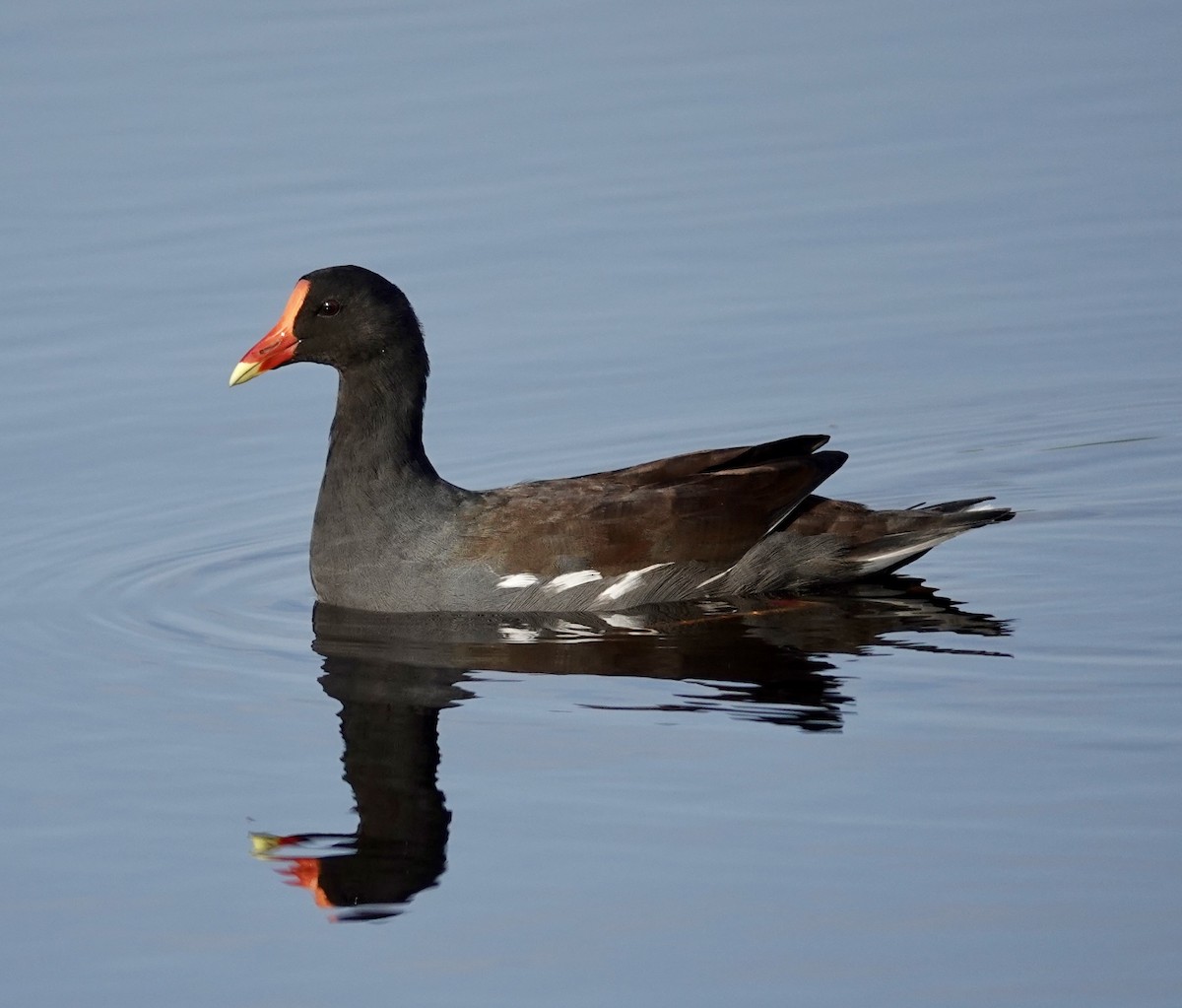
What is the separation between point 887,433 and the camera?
454 inches

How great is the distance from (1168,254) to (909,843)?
8.11 metres

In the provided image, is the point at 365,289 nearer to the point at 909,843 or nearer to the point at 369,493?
the point at 369,493

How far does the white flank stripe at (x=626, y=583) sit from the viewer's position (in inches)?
369

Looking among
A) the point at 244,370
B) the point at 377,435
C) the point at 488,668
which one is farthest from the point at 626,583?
the point at 244,370

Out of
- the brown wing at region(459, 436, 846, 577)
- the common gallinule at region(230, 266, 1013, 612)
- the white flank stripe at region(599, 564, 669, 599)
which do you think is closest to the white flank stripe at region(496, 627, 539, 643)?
the common gallinule at region(230, 266, 1013, 612)

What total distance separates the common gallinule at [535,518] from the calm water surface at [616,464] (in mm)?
198

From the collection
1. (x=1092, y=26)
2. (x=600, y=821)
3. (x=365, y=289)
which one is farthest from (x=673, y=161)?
(x=600, y=821)

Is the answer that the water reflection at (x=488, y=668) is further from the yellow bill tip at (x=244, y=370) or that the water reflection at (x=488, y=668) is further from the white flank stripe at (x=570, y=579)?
the yellow bill tip at (x=244, y=370)

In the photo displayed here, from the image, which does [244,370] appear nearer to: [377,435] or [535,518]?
[377,435]

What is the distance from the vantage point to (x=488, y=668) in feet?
28.4

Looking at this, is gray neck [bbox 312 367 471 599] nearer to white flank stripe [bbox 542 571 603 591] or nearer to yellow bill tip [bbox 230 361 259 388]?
yellow bill tip [bbox 230 361 259 388]

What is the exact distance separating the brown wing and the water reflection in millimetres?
271

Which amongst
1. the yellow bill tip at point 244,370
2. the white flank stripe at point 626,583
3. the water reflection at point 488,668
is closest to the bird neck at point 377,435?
the yellow bill tip at point 244,370

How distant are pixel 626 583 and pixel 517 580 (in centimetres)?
49
